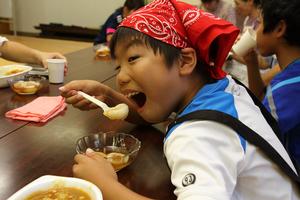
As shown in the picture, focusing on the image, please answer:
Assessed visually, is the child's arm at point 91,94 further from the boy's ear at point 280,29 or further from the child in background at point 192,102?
the boy's ear at point 280,29

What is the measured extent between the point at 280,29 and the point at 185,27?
2.03 feet

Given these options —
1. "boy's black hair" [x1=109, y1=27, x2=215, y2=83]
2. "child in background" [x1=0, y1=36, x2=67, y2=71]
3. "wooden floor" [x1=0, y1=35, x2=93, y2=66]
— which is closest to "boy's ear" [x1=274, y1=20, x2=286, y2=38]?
"boy's black hair" [x1=109, y1=27, x2=215, y2=83]

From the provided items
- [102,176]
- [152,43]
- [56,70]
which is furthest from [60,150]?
[56,70]

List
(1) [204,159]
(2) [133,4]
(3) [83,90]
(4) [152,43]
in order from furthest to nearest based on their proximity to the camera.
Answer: (2) [133,4], (3) [83,90], (4) [152,43], (1) [204,159]

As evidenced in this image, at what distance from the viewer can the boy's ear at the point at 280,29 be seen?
4.38 feet

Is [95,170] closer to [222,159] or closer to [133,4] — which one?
[222,159]

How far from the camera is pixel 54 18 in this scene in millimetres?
7000

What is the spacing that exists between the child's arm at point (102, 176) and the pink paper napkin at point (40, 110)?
0.40m

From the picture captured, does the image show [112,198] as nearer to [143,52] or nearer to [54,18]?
[143,52]

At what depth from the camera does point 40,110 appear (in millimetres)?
1199

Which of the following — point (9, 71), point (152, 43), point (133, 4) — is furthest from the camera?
point (133, 4)

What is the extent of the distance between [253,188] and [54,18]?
22.4ft

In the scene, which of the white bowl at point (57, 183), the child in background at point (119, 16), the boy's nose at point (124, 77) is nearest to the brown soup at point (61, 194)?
the white bowl at point (57, 183)

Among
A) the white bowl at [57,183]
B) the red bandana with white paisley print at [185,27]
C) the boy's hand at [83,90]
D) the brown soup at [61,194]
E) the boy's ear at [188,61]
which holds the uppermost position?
the red bandana with white paisley print at [185,27]
